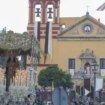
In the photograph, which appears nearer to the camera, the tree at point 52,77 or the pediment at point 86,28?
the tree at point 52,77

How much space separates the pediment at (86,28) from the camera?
6878 centimetres

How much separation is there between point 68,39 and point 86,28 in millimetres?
2643

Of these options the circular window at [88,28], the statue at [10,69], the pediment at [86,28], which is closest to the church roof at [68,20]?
the pediment at [86,28]

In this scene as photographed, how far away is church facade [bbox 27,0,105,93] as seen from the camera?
218 ft

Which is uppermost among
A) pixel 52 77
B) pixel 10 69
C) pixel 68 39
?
pixel 68 39

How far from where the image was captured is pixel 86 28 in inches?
2726

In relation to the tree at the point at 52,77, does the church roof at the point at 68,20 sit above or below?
above

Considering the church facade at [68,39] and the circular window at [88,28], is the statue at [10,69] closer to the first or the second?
the church facade at [68,39]

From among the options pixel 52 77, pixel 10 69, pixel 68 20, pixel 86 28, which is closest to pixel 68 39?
pixel 86 28

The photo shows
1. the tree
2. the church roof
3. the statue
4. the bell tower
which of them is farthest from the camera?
the church roof

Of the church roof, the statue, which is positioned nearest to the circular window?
the church roof

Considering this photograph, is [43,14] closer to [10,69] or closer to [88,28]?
[88,28]

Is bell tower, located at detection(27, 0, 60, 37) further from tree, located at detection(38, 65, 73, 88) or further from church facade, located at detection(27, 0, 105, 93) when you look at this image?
tree, located at detection(38, 65, 73, 88)

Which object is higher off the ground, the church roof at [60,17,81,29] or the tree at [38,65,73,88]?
the church roof at [60,17,81,29]
